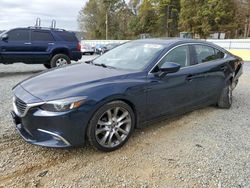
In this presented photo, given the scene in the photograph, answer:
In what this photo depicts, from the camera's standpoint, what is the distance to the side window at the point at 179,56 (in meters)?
4.26

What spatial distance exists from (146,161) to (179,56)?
2.00 meters

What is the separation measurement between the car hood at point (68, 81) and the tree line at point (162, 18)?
113ft

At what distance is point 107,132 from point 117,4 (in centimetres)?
5993

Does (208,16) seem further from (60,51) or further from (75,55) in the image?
(60,51)

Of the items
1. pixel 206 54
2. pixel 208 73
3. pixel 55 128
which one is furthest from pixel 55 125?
pixel 206 54

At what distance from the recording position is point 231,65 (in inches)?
223

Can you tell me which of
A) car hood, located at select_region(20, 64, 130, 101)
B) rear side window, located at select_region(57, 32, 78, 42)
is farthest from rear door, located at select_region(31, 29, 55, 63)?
car hood, located at select_region(20, 64, 130, 101)

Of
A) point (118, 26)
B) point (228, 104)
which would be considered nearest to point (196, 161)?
point (228, 104)

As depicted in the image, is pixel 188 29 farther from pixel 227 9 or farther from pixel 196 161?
pixel 196 161

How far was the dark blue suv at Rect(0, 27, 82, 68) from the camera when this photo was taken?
9430 millimetres

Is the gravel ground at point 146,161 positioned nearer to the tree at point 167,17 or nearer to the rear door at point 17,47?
the rear door at point 17,47

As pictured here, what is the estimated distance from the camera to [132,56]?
4406mm

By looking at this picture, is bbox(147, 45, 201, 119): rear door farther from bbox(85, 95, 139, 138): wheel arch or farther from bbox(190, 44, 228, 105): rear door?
bbox(85, 95, 139, 138): wheel arch

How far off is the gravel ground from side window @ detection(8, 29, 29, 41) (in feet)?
19.0
